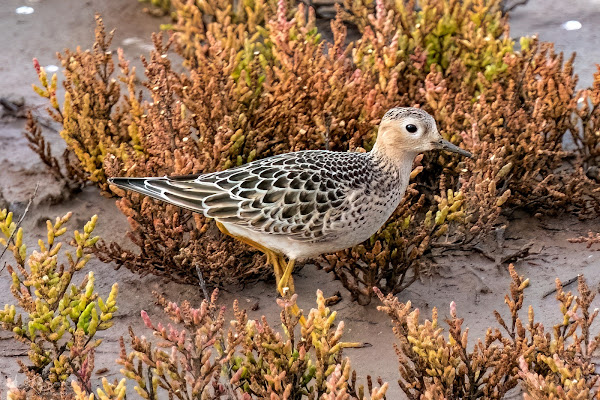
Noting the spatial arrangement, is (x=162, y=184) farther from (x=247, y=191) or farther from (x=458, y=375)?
(x=458, y=375)

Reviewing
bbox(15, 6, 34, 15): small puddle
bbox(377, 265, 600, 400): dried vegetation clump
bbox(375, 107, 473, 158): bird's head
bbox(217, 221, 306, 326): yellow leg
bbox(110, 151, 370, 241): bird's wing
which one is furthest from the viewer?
bbox(15, 6, 34, 15): small puddle

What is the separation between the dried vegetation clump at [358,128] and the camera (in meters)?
4.12

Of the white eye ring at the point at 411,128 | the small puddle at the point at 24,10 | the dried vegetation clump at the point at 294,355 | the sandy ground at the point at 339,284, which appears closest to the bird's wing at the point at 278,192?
the white eye ring at the point at 411,128

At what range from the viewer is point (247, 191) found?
366 cm

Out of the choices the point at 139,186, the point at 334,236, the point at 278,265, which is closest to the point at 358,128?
the point at 278,265

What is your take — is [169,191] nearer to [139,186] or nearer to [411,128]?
[139,186]

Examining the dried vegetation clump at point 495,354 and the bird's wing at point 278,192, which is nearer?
the dried vegetation clump at point 495,354

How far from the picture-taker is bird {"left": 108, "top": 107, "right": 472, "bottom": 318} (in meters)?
3.59

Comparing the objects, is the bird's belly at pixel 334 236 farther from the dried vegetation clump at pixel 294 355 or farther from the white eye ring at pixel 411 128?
the dried vegetation clump at pixel 294 355

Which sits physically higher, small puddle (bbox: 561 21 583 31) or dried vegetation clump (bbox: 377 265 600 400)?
small puddle (bbox: 561 21 583 31)

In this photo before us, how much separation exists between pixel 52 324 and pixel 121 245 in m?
1.30

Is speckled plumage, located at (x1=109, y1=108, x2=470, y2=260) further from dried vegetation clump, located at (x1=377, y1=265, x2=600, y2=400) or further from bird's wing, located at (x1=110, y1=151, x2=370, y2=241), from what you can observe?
dried vegetation clump, located at (x1=377, y1=265, x2=600, y2=400)

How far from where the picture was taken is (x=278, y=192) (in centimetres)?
362

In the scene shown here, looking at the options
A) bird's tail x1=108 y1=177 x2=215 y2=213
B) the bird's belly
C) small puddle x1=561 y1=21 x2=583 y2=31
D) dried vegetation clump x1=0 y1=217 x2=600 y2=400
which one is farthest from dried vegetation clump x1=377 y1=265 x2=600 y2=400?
small puddle x1=561 y1=21 x2=583 y2=31
